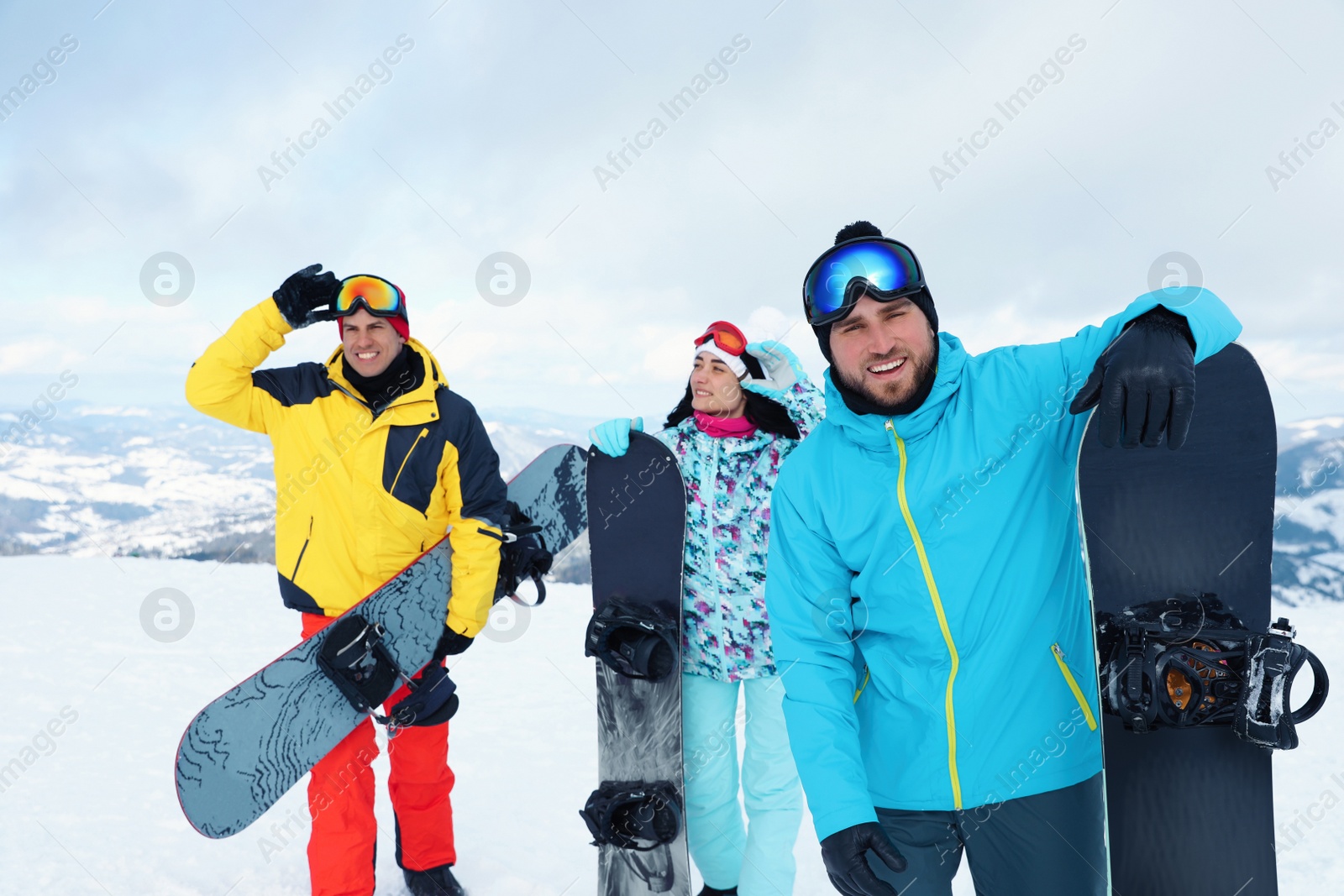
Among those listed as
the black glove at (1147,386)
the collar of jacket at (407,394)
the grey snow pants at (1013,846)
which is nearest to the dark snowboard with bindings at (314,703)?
the collar of jacket at (407,394)

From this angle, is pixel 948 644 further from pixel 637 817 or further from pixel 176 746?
pixel 176 746

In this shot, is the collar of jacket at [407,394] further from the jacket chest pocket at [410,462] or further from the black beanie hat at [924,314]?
the black beanie hat at [924,314]

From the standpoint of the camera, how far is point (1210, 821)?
1.74 m

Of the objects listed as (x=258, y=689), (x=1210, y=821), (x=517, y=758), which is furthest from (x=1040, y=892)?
(x=517, y=758)

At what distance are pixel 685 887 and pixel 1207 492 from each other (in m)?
1.97

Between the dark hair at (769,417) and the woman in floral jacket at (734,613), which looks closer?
the woman in floral jacket at (734,613)

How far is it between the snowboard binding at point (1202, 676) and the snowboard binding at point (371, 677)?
2.25 metres

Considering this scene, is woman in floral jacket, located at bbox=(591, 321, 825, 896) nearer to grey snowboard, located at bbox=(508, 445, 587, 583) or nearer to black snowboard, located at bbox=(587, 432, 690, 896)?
black snowboard, located at bbox=(587, 432, 690, 896)

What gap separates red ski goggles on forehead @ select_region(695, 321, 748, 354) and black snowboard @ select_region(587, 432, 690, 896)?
425mm

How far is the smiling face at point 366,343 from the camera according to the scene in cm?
274

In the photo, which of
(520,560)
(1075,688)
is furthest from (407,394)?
(1075,688)

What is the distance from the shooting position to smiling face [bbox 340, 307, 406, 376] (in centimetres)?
274

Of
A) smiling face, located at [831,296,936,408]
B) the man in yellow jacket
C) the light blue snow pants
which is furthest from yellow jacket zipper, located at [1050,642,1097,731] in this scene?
the man in yellow jacket

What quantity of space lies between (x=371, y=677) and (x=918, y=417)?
2230 mm
